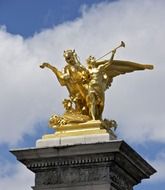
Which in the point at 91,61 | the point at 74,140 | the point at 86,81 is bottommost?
the point at 74,140

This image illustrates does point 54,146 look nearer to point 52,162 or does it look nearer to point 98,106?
point 52,162

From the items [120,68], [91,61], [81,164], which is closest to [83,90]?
[91,61]

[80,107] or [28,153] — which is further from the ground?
[80,107]

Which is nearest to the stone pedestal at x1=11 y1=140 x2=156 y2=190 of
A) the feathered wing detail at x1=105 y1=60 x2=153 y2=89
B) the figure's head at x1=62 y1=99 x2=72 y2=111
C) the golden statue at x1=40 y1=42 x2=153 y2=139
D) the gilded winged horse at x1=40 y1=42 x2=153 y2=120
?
the golden statue at x1=40 y1=42 x2=153 y2=139

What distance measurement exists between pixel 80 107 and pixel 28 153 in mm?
1740

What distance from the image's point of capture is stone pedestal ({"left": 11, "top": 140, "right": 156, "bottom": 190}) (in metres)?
17.4

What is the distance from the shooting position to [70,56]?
18844 mm

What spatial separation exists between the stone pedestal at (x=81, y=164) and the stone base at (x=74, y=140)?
0.51 ft

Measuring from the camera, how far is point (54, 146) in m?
17.8

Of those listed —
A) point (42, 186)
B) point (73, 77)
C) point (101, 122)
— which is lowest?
point (42, 186)

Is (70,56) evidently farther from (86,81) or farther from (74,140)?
(74,140)

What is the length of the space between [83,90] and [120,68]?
4.05 feet

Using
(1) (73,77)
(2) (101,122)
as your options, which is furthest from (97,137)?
(1) (73,77)

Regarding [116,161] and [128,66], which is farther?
[128,66]
